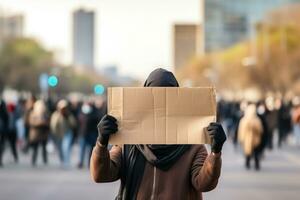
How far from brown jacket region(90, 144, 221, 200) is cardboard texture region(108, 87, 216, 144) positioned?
0.14m

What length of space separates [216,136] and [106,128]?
0.58 meters

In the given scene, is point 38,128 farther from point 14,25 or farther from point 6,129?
point 14,25

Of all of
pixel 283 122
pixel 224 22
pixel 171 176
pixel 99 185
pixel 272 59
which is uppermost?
pixel 224 22

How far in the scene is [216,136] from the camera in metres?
4.63

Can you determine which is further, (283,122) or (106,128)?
(283,122)

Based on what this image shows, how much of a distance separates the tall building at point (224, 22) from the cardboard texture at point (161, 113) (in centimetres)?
16948

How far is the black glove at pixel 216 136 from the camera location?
15.2ft

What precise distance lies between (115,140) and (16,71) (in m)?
95.0

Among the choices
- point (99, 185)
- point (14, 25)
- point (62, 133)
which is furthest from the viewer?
point (14, 25)

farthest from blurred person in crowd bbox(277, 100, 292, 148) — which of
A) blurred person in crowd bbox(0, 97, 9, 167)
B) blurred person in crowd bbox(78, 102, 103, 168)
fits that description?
blurred person in crowd bbox(0, 97, 9, 167)

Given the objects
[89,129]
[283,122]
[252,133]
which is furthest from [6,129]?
[283,122]

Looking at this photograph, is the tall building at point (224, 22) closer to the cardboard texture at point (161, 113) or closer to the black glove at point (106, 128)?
the cardboard texture at point (161, 113)

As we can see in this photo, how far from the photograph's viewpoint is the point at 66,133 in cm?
2120

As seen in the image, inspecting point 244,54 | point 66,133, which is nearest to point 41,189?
point 66,133
